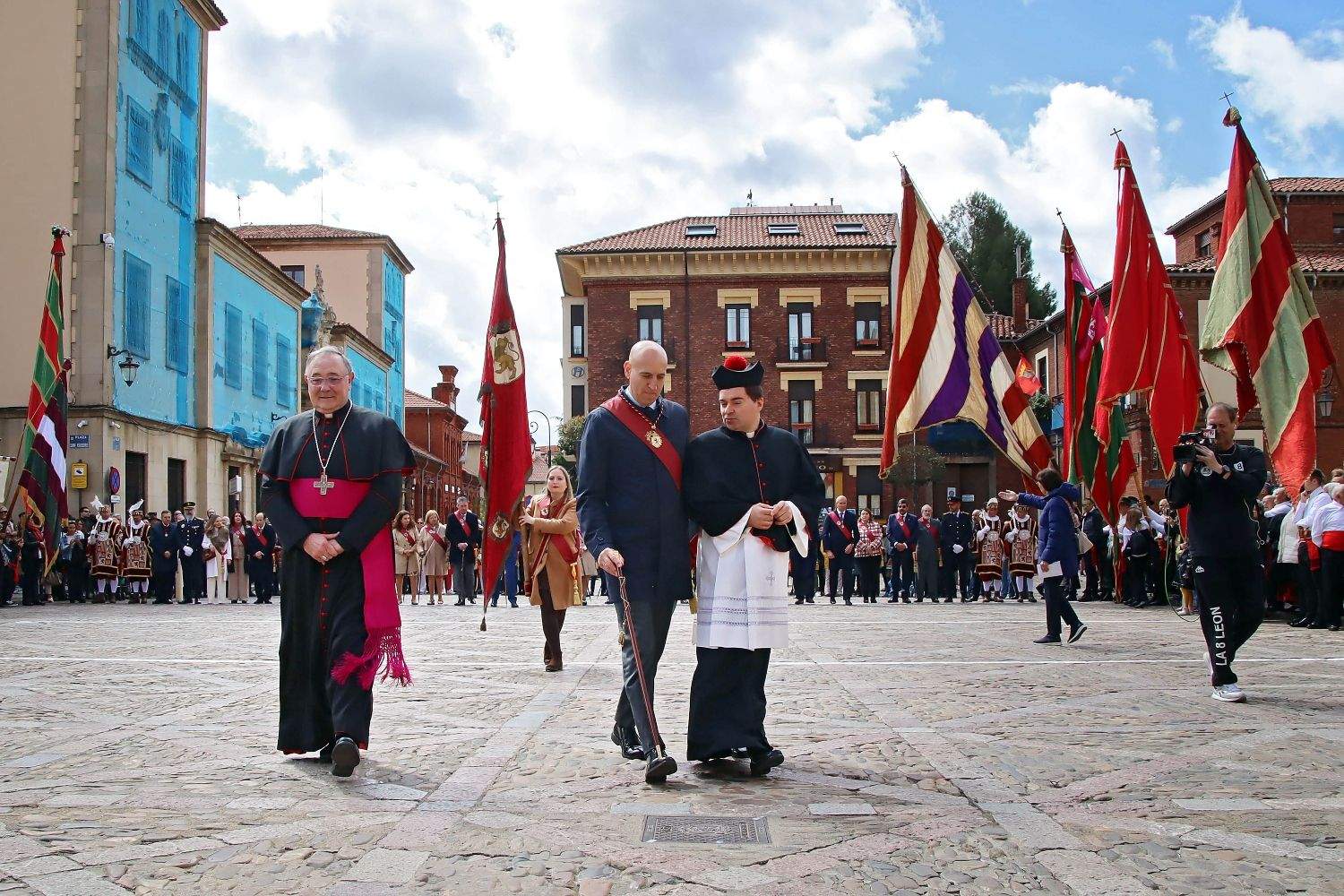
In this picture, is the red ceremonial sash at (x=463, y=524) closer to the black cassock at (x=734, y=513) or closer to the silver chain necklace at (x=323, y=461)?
the silver chain necklace at (x=323, y=461)

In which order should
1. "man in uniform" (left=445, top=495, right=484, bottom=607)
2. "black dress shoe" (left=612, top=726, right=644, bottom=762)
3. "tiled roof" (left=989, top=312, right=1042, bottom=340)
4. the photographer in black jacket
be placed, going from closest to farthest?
1. "black dress shoe" (left=612, top=726, right=644, bottom=762)
2. the photographer in black jacket
3. "man in uniform" (left=445, top=495, right=484, bottom=607)
4. "tiled roof" (left=989, top=312, right=1042, bottom=340)

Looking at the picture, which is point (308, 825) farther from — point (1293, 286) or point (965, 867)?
point (1293, 286)

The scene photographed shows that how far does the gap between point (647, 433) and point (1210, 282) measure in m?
40.6

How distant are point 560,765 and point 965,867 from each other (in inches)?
94.0

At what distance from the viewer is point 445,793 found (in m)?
5.36

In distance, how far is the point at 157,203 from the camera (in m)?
32.9

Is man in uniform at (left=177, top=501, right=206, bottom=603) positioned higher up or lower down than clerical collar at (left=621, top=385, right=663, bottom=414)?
lower down

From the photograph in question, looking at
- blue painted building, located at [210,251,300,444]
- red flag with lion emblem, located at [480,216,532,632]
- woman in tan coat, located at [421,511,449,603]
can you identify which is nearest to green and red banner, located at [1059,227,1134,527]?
red flag with lion emblem, located at [480,216,532,632]

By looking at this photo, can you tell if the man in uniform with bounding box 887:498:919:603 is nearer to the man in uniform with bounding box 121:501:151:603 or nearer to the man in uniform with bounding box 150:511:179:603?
the man in uniform with bounding box 150:511:179:603

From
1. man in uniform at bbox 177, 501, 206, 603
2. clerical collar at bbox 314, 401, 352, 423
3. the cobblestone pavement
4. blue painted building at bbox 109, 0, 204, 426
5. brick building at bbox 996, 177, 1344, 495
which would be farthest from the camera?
brick building at bbox 996, 177, 1344, 495

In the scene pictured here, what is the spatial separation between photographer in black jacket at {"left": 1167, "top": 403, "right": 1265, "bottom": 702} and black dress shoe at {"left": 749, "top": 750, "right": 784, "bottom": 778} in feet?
13.0

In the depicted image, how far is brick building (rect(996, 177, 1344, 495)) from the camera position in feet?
148

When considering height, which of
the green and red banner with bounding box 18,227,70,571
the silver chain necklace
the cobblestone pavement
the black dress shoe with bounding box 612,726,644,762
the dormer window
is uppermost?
the dormer window

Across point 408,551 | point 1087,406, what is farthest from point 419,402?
point 1087,406
